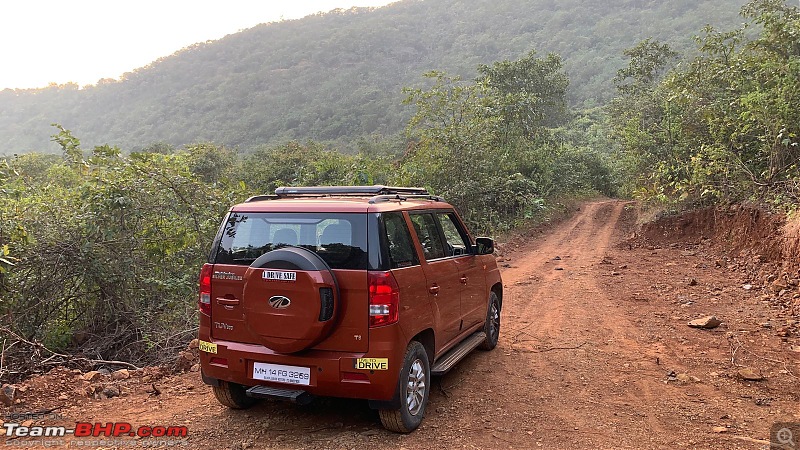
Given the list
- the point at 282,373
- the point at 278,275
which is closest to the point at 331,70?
the point at 278,275

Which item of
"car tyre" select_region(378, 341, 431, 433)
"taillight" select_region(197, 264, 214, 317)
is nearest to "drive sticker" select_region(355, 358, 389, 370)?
"car tyre" select_region(378, 341, 431, 433)

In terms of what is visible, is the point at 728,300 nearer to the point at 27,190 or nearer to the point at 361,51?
the point at 27,190

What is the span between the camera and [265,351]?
3.58m

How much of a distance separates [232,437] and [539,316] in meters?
4.92

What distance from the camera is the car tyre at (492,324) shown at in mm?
5717

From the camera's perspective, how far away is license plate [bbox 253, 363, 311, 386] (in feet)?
11.4

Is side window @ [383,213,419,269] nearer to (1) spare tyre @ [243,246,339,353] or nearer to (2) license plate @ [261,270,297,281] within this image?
(1) spare tyre @ [243,246,339,353]

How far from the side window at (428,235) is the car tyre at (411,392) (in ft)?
2.65

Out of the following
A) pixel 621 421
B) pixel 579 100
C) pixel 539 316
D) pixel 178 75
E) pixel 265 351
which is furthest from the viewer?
pixel 178 75

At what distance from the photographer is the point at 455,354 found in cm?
465

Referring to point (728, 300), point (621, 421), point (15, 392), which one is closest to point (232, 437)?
point (15, 392)

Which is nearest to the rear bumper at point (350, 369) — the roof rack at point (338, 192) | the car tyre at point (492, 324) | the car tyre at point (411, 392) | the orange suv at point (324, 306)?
the orange suv at point (324, 306)

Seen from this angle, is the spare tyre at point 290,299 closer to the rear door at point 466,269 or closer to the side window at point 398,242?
the side window at point 398,242

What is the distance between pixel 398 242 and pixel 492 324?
2.59 meters
